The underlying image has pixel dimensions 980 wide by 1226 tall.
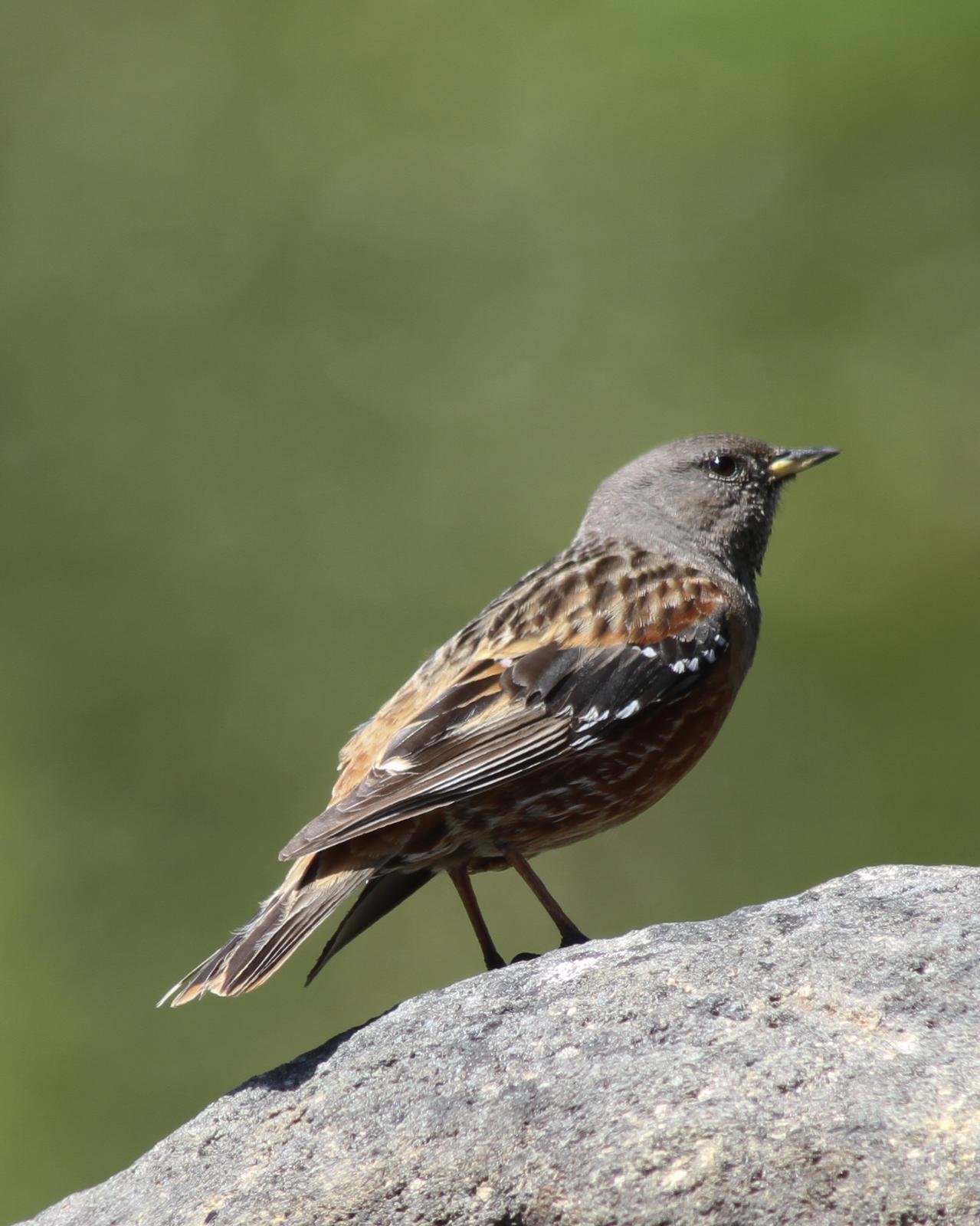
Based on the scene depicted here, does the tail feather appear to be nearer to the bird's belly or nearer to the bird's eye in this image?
the bird's belly

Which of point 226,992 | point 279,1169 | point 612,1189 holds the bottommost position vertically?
point 612,1189

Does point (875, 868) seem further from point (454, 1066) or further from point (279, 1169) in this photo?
point (279, 1169)

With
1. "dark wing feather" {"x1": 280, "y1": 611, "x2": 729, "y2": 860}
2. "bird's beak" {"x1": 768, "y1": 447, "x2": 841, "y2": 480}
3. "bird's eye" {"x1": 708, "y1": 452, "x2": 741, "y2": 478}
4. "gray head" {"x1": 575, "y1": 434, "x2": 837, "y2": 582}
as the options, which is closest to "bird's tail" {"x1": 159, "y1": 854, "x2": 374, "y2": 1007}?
"dark wing feather" {"x1": 280, "y1": 611, "x2": 729, "y2": 860}

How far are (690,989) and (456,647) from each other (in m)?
2.24

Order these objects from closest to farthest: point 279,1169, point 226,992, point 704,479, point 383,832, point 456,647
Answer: point 279,1169
point 226,992
point 383,832
point 456,647
point 704,479

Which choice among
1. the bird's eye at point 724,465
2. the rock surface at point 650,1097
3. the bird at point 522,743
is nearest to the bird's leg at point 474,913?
the bird at point 522,743

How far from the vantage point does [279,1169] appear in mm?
3607

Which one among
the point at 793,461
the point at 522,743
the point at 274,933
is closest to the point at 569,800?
the point at 522,743

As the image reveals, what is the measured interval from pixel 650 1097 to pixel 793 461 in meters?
4.11

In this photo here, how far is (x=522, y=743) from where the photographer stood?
202 inches

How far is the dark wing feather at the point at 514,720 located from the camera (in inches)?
187

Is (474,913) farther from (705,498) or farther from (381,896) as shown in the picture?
(705,498)

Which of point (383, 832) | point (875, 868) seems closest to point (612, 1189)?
point (875, 868)

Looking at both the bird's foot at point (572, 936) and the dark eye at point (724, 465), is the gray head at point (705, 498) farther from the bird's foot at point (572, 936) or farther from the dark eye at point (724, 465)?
the bird's foot at point (572, 936)
